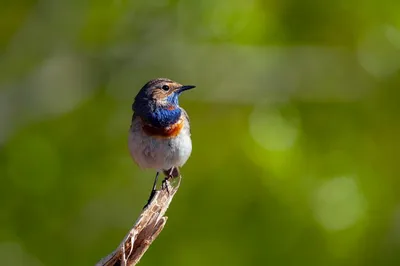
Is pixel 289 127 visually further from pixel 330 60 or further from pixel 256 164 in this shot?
pixel 330 60

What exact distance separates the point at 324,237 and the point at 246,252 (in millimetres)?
961

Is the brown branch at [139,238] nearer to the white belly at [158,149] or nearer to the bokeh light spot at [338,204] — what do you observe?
the white belly at [158,149]

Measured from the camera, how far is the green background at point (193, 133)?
13.4 metres

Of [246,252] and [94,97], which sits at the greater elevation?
[94,97]

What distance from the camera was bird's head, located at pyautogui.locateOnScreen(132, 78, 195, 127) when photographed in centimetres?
815

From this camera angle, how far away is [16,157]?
1362 cm

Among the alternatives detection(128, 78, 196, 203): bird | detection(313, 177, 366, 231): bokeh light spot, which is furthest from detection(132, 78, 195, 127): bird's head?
detection(313, 177, 366, 231): bokeh light spot

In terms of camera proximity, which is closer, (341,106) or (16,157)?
(16,157)

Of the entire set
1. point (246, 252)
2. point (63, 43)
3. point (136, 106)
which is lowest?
point (246, 252)

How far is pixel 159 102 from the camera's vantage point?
322 inches

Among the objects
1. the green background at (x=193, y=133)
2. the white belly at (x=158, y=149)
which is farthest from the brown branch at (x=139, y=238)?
the green background at (x=193, y=133)

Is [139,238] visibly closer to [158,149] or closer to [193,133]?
[158,149]

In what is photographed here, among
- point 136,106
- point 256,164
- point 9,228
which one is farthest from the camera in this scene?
Answer: point 9,228

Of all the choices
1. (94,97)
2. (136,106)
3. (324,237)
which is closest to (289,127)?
(324,237)
